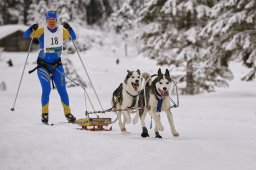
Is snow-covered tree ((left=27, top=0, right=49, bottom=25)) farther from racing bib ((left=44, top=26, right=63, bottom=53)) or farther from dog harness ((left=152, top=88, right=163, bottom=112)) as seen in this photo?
dog harness ((left=152, top=88, right=163, bottom=112))

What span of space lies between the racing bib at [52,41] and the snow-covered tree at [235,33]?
369 inches

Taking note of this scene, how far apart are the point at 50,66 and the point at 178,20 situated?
516 inches

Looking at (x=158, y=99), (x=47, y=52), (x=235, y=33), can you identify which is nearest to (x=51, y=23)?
(x=47, y=52)

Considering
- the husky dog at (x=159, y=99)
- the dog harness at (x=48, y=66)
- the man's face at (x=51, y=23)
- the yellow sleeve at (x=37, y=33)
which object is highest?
the man's face at (x=51, y=23)

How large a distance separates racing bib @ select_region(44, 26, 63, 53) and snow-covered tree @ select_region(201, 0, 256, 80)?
938cm

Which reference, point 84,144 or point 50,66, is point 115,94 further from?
point 84,144

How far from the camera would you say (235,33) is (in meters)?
16.2

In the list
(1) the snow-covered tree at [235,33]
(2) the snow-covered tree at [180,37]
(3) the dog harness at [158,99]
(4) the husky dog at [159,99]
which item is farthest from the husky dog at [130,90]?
(2) the snow-covered tree at [180,37]

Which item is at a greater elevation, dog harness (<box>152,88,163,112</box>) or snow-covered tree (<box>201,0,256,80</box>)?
snow-covered tree (<box>201,0,256,80</box>)

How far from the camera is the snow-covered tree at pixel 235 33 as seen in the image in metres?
15.3

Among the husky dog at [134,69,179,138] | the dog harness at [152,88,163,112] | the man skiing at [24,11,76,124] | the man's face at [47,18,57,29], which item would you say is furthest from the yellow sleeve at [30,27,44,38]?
the dog harness at [152,88,163,112]

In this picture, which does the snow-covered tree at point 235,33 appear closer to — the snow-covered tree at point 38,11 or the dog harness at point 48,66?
the dog harness at point 48,66

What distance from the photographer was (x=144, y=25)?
2103cm

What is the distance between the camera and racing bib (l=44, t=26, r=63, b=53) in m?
7.78
